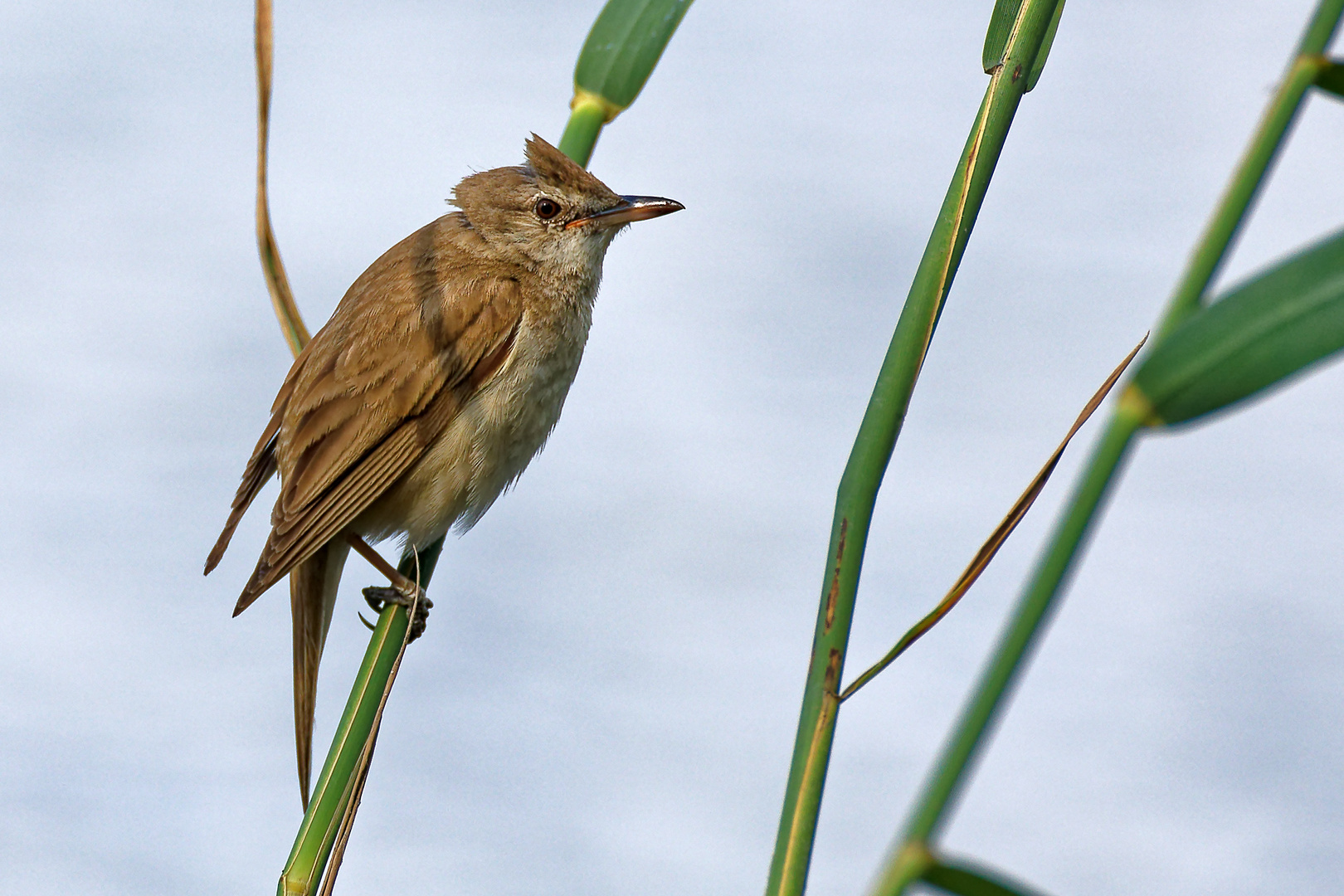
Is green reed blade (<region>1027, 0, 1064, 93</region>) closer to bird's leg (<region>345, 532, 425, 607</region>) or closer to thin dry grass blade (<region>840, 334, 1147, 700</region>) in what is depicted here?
thin dry grass blade (<region>840, 334, 1147, 700</region>)

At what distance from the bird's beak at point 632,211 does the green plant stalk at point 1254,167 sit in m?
2.45

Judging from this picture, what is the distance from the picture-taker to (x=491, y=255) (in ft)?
11.1

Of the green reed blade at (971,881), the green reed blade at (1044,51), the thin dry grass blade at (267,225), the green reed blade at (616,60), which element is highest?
the green reed blade at (616,60)

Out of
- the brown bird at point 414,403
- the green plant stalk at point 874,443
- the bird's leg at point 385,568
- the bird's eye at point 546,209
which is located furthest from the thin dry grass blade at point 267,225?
the green plant stalk at point 874,443

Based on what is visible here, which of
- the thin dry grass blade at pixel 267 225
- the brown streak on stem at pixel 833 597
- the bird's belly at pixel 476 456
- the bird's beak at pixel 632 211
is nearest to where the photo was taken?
the brown streak on stem at pixel 833 597

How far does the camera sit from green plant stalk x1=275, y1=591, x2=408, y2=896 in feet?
5.97

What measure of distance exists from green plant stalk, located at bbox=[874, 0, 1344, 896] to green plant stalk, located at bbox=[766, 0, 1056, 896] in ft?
1.77

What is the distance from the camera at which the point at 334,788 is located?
6.17 feet

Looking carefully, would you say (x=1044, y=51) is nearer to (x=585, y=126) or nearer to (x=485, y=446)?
(x=585, y=126)

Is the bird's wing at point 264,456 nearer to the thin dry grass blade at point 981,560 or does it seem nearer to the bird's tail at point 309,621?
the bird's tail at point 309,621

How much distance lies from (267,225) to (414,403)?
667mm

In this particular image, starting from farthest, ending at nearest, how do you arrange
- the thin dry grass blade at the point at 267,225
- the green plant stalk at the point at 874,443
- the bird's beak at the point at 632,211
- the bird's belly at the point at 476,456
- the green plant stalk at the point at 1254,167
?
the bird's beak at the point at 632,211 < the bird's belly at the point at 476,456 < the thin dry grass blade at the point at 267,225 < the green plant stalk at the point at 874,443 < the green plant stalk at the point at 1254,167

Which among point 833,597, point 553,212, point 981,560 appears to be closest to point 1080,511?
point 833,597

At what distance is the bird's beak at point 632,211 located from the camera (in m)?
3.37
